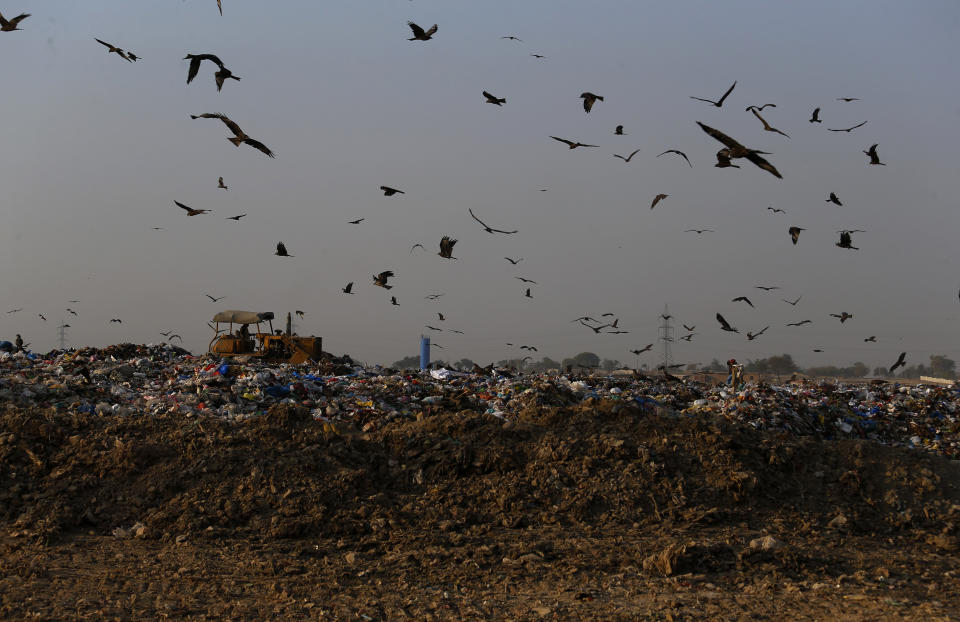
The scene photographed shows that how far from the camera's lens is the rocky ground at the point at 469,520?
4.34 meters

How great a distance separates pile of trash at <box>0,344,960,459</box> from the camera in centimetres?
880

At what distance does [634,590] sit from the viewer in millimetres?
4504

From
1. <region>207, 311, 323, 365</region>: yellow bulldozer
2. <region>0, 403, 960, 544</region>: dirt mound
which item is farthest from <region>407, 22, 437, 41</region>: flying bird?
<region>207, 311, 323, 365</region>: yellow bulldozer

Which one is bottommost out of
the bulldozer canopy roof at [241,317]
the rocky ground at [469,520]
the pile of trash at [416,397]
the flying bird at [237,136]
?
the rocky ground at [469,520]

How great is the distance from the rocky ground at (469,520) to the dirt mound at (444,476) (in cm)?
2

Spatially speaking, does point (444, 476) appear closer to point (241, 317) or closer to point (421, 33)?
point (421, 33)

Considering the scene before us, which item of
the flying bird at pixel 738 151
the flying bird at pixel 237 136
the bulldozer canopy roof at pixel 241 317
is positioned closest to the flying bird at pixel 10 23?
the flying bird at pixel 237 136

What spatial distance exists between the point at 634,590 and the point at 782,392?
7982 mm

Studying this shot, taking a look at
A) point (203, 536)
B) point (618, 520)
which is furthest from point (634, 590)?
point (203, 536)

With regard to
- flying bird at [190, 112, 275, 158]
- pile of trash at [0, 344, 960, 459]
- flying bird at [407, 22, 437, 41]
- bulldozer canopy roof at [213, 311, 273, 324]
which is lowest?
pile of trash at [0, 344, 960, 459]

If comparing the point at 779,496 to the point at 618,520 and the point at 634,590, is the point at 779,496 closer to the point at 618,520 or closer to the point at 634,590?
the point at 618,520

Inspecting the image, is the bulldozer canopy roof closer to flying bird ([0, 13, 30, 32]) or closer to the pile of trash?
the pile of trash

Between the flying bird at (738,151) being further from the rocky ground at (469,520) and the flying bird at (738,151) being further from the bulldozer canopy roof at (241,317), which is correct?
the bulldozer canopy roof at (241,317)

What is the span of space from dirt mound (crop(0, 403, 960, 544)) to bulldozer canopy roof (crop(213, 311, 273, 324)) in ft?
26.6
